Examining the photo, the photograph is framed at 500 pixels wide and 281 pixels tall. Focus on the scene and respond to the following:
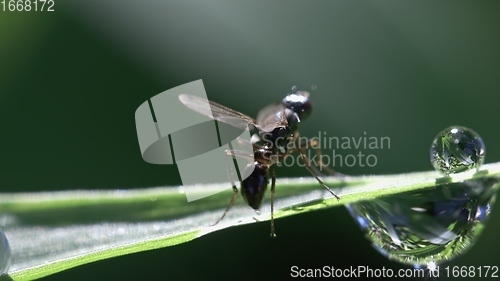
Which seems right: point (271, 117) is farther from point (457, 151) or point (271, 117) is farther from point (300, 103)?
point (457, 151)

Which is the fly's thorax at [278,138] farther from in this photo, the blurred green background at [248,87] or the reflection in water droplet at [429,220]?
the reflection in water droplet at [429,220]

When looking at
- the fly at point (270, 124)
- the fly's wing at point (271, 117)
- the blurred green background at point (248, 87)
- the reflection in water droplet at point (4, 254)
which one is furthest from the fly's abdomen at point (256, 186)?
the reflection in water droplet at point (4, 254)

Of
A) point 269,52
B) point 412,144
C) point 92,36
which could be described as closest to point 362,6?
point 269,52

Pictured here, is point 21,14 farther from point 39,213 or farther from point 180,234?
point 180,234

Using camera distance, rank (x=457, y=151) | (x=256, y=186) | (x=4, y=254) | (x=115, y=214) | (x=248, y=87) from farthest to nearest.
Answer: (x=248, y=87) < (x=256, y=186) < (x=457, y=151) < (x=115, y=214) < (x=4, y=254)

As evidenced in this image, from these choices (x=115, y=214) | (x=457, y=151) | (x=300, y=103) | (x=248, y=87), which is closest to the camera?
(x=115, y=214)

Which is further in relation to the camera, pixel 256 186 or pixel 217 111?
pixel 217 111

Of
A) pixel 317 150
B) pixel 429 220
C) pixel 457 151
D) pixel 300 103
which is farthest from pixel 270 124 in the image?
pixel 429 220
